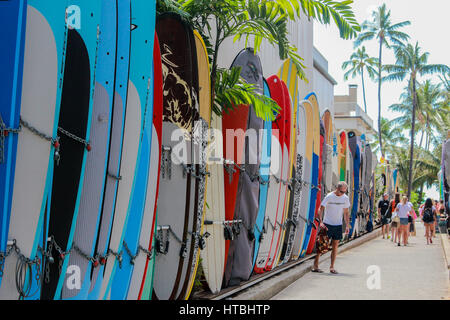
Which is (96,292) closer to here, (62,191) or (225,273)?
(62,191)

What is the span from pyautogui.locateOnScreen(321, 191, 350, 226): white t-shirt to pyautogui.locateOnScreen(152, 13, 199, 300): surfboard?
3.92 m

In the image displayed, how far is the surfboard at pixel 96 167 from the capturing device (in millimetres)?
3912

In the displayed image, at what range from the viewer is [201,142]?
5570mm

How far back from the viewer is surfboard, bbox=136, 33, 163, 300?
4734mm

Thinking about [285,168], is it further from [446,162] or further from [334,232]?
[446,162]

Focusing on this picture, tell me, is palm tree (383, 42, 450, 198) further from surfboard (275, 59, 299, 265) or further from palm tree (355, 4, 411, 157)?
surfboard (275, 59, 299, 265)

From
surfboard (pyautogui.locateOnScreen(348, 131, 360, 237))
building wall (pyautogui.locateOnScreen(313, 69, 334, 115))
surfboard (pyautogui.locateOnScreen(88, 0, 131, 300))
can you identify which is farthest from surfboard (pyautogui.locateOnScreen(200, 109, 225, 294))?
building wall (pyautogui.locateOnScreen(313, 69, 334, 115))

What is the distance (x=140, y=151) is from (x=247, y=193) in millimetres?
2575

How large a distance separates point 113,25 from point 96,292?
1.88 meters

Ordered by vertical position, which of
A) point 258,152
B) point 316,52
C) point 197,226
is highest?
point 316,52

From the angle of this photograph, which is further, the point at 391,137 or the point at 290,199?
the point at 391,137

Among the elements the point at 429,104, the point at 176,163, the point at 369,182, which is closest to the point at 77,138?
the point at 176,163

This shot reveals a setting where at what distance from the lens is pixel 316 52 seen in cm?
2731
